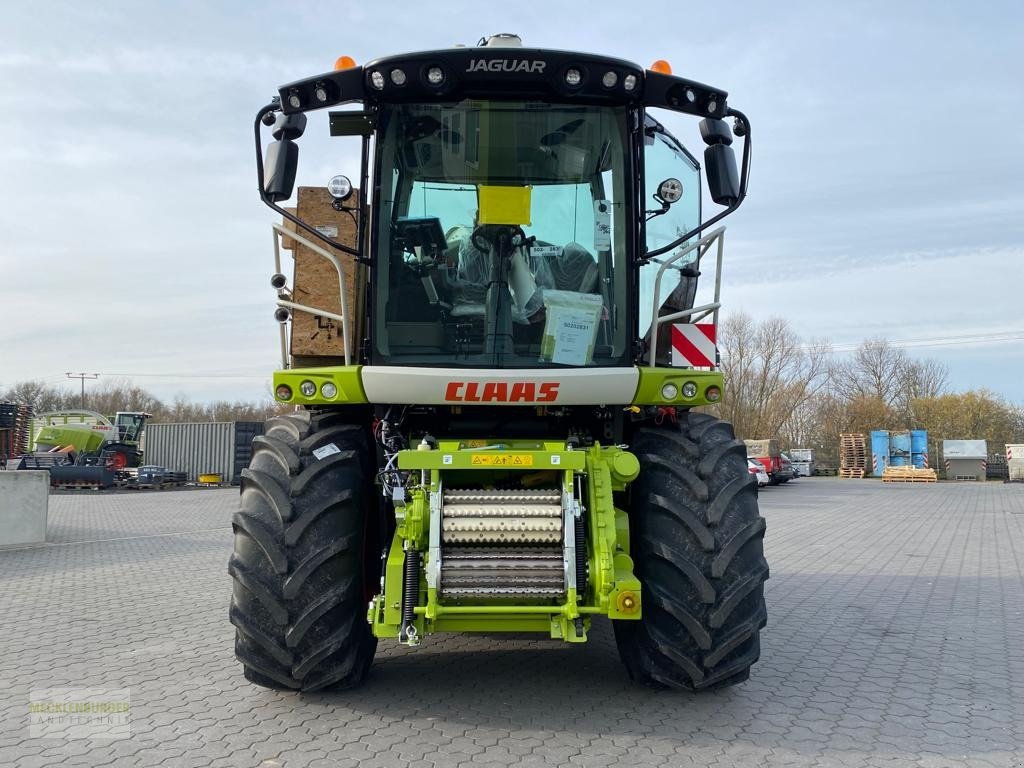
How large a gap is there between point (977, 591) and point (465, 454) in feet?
22.9

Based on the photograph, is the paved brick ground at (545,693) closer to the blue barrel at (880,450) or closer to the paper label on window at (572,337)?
the paper label on window at (572,337)

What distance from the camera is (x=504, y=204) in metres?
4.77

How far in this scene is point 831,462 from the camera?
6106 centimetres

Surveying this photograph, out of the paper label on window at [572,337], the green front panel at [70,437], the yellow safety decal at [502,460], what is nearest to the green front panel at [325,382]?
the yellow safety decal at [502,460]

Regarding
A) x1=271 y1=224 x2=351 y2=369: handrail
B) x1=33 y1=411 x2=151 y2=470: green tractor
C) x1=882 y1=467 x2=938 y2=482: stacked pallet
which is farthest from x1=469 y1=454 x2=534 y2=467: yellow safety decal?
x1=882 y1=467 x2=938 y2=482: stacked pallet

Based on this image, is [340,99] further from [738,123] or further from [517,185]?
[738,123]

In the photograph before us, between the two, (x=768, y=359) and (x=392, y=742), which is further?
(x=768, y=359)

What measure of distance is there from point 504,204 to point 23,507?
11.2 m

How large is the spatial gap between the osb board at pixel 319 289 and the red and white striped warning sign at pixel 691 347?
6.60ft

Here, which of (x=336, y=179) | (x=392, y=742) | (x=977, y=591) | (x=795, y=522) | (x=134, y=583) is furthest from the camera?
(x=795, y=522)

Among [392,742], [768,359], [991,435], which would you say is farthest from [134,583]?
[991,435]

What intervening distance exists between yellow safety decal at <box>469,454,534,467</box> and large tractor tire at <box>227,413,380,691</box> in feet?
2.30

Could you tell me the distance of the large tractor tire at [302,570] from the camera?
421 centimetres

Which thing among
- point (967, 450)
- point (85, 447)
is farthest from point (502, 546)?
point (967, 450)
